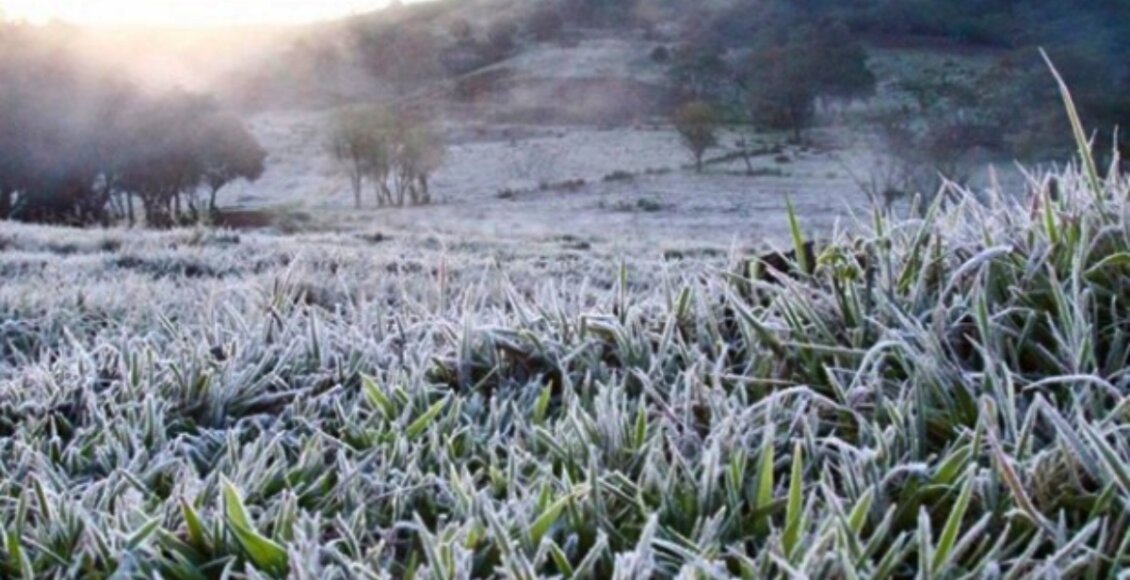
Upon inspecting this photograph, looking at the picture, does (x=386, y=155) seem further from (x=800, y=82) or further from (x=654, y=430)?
(x=654, y=430)

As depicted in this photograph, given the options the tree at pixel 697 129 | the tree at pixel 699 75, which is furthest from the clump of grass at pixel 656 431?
the tree at pixel 699 75

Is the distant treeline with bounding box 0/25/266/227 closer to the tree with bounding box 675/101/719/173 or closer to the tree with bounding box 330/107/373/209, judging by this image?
the tree with bounding box 330/107/373/209

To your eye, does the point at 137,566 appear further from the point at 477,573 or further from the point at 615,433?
the point at 615,433

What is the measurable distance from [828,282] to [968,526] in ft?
2.89

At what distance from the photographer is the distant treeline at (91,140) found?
35.2m

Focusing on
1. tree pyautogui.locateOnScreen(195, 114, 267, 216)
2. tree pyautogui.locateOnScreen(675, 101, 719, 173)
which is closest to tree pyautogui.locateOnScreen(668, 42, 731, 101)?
tree pyautogui.locateOnScreen(675, 101, 719, 173)

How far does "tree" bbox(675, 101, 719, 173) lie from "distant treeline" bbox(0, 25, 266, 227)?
20.3 metres

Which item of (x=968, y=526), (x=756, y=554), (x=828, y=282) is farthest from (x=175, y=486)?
(x=828, y=282)

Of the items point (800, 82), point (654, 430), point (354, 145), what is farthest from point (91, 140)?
point (654, 430)

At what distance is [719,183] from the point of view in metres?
45.9

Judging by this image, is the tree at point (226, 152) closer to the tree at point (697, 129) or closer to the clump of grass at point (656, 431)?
the tree at point (697, 129)

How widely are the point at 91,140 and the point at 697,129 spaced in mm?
25928

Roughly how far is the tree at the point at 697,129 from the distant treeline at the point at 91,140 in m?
20.3

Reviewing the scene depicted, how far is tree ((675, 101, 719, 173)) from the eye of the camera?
5069 cm
